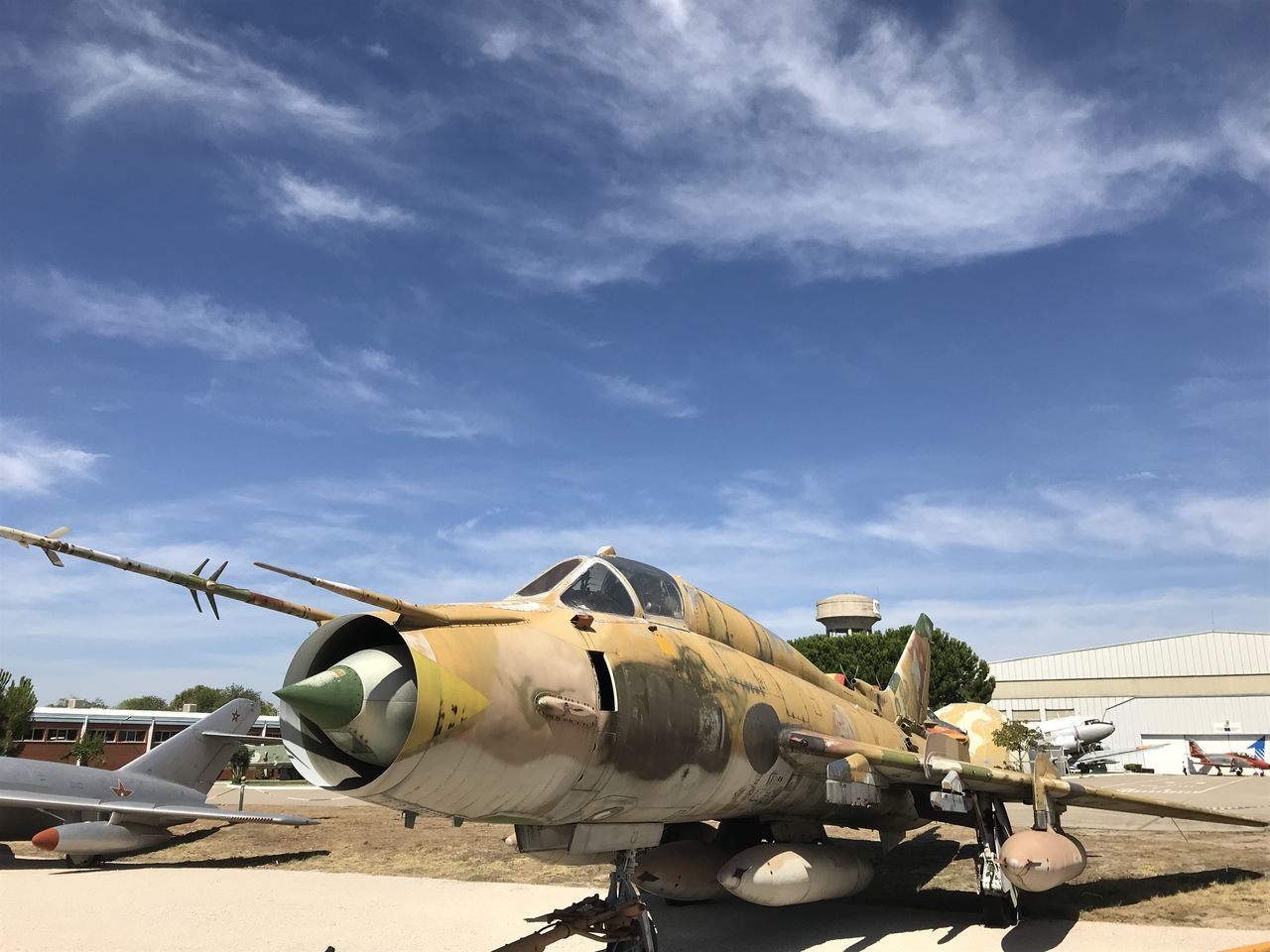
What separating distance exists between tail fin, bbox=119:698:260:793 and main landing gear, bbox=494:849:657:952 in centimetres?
1651

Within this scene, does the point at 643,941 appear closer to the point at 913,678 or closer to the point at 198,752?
the point at 913,678

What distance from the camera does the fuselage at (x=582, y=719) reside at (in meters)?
4.93

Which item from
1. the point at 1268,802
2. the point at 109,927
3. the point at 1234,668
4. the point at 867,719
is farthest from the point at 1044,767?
the point at 1234,668

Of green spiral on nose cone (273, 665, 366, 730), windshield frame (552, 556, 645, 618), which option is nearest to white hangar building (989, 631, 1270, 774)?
windshield frame (552, 556, 645, 618)

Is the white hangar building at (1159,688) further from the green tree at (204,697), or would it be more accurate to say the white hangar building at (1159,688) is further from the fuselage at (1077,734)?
the green tree at (204,697)

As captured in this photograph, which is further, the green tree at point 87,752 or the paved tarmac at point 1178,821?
the green tree at point 87,752

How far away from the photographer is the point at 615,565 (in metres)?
7.63

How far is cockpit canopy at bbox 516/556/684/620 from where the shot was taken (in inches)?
279

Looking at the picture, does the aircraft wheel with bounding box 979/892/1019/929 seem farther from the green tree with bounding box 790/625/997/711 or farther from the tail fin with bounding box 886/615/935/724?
the green tree with bounding box 790/625/997/711

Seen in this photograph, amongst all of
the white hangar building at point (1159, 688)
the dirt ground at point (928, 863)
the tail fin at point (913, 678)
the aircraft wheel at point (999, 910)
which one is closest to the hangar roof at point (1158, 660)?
the white hangar building at point (1159, 688)

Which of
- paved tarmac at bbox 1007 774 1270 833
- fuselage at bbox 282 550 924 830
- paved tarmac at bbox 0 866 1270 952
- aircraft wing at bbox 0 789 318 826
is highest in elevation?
fuselage at bbox 282 550 924 830

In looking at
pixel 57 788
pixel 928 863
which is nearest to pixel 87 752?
pixel 57 788

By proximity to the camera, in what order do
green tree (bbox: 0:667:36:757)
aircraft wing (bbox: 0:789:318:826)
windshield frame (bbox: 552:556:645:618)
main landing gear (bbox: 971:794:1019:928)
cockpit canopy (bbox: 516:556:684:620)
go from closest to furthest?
windshield frame (bbox: 552:556:645:618)
cockpit canopy (bbox: 516:556:684:620)
main landing gear (bbox: 971:794:1019:928)
aircraft wing (bbox: 0:789:318:826)
green tree (bbox: 0:667:36:757)

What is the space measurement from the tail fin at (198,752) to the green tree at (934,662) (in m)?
33.6
